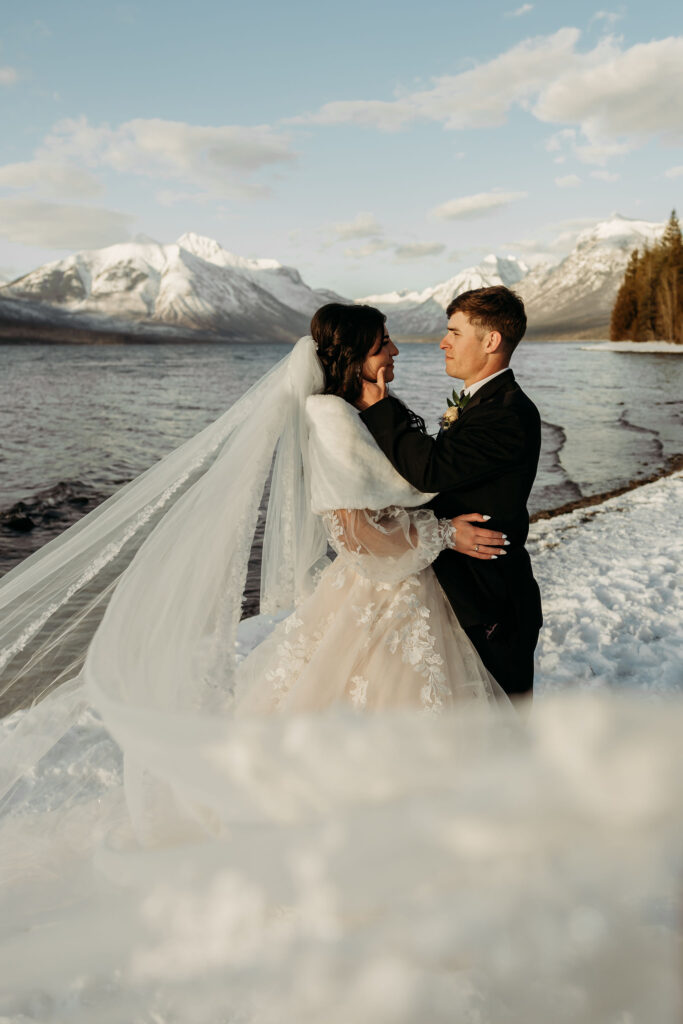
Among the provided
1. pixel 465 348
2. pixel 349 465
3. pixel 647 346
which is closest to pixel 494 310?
pixel 465 348

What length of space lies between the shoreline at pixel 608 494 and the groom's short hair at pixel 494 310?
855cm

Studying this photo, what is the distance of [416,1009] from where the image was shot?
1290 millimetres

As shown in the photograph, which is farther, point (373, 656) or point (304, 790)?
point (373, 656)

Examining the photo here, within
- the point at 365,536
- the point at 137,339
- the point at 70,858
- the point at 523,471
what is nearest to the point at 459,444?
the point at 523,471

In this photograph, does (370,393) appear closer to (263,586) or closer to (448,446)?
(448,446)

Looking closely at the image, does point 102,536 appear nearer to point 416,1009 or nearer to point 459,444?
point 459,444

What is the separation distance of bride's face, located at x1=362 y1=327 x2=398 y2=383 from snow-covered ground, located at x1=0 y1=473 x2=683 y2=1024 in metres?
1.97

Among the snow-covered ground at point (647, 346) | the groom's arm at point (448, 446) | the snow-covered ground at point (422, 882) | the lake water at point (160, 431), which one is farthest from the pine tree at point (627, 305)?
the snow-covered ground at point (422, 882)

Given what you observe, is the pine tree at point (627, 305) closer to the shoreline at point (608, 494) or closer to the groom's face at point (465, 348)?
the shoreline at point (608, 494)

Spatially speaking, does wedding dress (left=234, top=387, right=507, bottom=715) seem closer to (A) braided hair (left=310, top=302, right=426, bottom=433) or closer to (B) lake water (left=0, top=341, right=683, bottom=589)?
(A) braided hair (left=310, top=302, right=426, bottom=433)

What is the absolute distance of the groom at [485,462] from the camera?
9.05ft

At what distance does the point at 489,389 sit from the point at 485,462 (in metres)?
0.43

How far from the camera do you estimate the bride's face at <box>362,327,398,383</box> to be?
9.63 feet

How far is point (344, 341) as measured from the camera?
2898 mm
